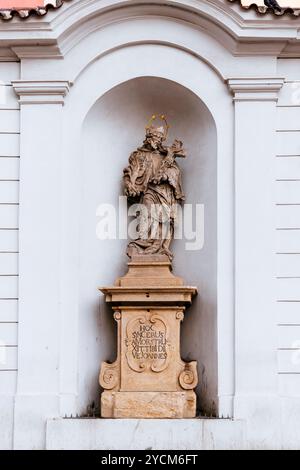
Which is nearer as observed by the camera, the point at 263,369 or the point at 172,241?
the point at 263,369

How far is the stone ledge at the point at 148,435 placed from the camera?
42.0ft

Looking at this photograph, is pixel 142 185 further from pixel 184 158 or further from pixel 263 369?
pixel 263 369

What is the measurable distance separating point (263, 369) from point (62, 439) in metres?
2.13

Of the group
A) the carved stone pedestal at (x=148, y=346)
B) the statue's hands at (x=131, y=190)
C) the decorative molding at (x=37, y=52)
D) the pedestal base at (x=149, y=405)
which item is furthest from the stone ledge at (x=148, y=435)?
the decorative molding at (x=37, y=52)

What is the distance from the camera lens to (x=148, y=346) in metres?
13.3

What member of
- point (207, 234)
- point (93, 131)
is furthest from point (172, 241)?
point (93, 131)

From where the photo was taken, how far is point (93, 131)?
14.0 m

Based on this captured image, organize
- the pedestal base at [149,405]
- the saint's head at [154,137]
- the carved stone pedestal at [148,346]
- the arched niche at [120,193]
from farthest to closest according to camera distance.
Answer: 1. the saint's head at [154,137]
2. the arched niche at [120,193]
3. the carved stone pedestal at [148,346]
4. the pedestal base at [149,405]

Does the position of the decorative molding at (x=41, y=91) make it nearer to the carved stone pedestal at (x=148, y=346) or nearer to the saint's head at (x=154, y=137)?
the saint's head at (x=154, y=137)

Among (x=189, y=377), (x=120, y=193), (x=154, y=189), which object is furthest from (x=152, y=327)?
(x=120, y=193)

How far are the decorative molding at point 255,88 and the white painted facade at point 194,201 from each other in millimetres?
15

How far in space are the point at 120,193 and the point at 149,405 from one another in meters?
2.42

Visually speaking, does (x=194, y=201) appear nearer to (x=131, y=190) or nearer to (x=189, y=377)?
(x=131, y=190)

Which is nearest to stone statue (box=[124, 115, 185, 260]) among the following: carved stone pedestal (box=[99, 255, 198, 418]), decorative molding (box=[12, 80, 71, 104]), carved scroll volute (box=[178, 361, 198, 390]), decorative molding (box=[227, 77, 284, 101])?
carved stone pedestal (box=[99, 255, 198, 418])
